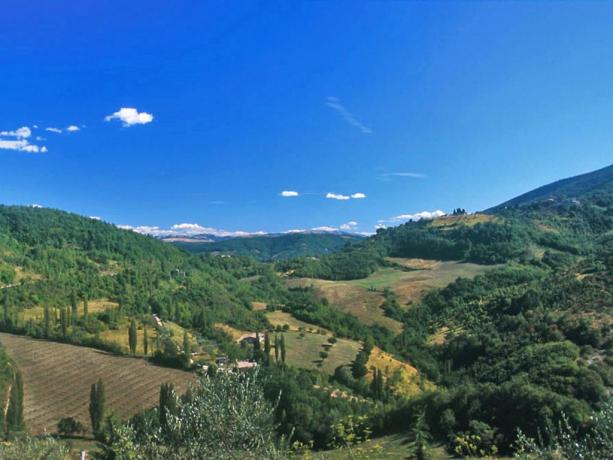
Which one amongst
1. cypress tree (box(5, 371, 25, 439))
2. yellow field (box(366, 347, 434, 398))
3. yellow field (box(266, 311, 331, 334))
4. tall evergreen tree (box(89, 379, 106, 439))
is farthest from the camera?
yellow field (box(266, 311, 331, 334))

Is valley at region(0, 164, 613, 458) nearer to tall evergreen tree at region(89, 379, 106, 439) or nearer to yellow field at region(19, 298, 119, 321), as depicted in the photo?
tall evergreen tree at region(89, 379, 106, 439)

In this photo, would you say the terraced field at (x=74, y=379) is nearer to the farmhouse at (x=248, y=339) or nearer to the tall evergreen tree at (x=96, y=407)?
the tall evergreen tree at (x=96, y=407)

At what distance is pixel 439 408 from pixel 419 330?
364 ft

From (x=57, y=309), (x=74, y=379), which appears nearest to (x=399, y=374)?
(x=74, y=379)

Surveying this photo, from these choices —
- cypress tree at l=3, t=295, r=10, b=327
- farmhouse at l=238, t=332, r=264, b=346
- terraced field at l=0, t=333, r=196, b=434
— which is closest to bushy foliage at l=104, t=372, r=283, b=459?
terraced field at l=0, t=333, r=196, b=434

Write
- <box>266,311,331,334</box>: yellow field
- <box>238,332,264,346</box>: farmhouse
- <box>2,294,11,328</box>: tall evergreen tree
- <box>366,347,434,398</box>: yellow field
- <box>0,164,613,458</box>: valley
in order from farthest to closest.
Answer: <box>266,311,331,334</box>: yellow field
<box>238,332,264,346</box>: farmhouse
<box>2,294,11,328</box>: tall evergreen tree
<box>366,347,434,398</box>: yellow field
<box>0,164,613,458</box>: valley

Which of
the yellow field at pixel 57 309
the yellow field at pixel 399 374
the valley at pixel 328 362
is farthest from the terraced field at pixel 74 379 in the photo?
the yellow field at pixel 399 374

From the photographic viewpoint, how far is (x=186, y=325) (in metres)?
169

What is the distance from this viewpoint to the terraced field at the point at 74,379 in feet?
288

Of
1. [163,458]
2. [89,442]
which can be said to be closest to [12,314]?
[89,442]

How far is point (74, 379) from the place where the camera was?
10400 cm

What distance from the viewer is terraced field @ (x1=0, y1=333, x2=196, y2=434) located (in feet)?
288

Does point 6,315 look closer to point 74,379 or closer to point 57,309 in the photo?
point 57,309

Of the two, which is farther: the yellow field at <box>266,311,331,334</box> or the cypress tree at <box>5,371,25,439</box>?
the yellow field at <box>266,311,331,334</box>
